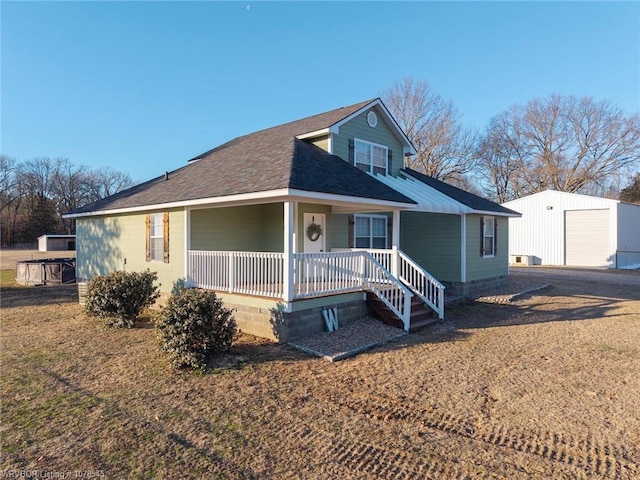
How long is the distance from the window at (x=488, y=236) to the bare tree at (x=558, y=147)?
87.3 feet

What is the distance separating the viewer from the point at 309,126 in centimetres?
1284

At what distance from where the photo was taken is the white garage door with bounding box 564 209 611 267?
23.8m

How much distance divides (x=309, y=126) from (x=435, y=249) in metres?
6.12

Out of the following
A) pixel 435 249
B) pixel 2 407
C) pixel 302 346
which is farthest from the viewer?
pixel 435 249

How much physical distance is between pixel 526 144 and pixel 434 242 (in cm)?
3117

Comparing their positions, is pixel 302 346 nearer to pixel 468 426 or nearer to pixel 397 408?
pixel 397 408

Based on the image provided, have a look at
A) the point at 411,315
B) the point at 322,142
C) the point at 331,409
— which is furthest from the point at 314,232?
the point at 331,409

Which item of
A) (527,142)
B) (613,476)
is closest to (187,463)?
(613,476)

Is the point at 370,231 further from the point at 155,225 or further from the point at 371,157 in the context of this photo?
the point at 155,225

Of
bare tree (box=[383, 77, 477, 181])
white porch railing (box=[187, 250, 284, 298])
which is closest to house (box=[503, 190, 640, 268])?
bare tree (box=[383, 77, 477, 181])

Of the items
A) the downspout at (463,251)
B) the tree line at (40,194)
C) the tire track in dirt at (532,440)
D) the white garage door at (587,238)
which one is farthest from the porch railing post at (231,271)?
the tree line at (40,194)

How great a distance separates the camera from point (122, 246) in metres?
12.6

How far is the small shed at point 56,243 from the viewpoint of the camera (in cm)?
4541

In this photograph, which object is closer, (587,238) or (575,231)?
(587,238)
